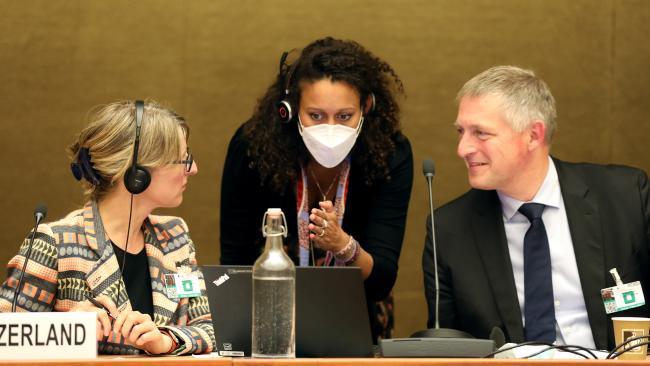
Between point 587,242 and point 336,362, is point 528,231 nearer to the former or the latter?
point 587,242

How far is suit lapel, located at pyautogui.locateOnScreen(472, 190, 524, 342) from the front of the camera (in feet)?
9.36

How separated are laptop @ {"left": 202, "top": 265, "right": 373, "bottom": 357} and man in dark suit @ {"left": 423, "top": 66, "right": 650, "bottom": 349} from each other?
2.13 ft

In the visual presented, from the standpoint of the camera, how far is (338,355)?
2236 millimetres

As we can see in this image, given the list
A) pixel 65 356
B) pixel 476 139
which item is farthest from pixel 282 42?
pixel 65 356

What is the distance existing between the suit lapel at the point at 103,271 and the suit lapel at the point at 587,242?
121 cm

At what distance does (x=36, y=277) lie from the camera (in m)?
2.57

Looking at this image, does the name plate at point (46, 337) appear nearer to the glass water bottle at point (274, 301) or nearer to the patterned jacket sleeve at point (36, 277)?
the glass water bottle at point (274, 301)

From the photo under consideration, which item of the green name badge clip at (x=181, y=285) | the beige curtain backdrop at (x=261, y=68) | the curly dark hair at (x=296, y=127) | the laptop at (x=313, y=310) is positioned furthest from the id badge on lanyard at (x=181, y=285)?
the beige curtain backdrop at (x=261, y=68)

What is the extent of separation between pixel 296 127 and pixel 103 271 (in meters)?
0.93

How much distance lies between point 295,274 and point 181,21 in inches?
107

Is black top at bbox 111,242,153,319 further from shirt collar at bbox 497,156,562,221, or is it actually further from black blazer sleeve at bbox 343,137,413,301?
shirt collar at bbox 497,156,562,221

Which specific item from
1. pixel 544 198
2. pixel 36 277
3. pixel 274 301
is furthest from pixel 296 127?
pixel 274 301

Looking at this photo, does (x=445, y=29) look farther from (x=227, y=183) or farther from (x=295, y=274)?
(x=295, y=274)

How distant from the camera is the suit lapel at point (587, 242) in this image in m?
2.82
